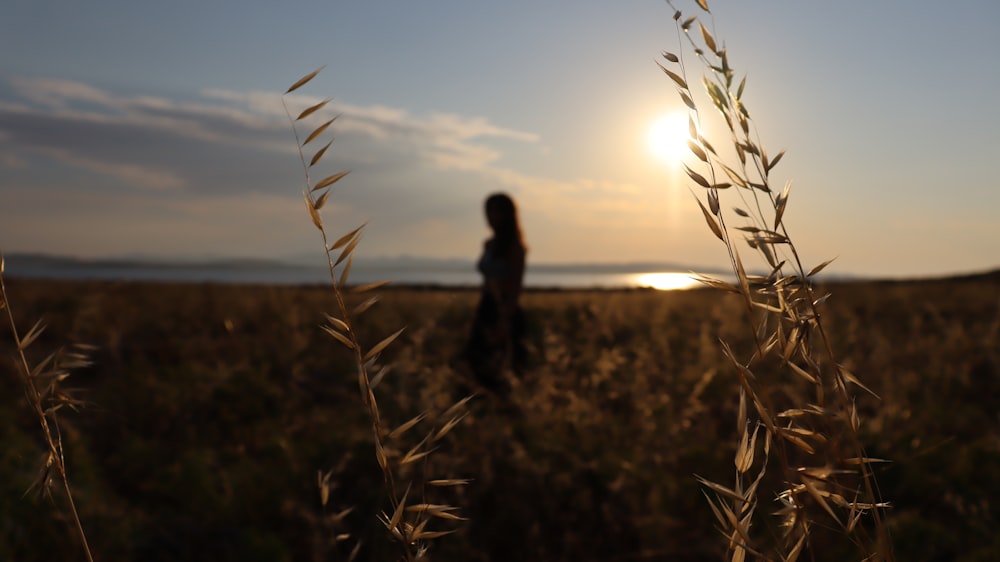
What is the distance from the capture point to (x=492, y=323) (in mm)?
6375

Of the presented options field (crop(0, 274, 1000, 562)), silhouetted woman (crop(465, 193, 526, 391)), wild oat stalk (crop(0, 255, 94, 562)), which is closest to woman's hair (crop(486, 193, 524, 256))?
silhouetted woman (crop(465, 193, 526, 391))

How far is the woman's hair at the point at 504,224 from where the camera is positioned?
6.34 meters

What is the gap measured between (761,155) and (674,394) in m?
3.85

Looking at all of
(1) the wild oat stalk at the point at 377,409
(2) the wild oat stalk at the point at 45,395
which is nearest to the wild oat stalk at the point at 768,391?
(1) the wild oat stalk at the point at 377,409

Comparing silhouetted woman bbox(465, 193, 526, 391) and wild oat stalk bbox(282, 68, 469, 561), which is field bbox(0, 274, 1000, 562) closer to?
wild oat stalk bbox(282, 68, 469, 561)

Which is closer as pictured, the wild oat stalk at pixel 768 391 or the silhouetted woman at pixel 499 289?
the wild oat stalk at pixel 768 391

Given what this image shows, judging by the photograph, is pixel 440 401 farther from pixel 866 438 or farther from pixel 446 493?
pixel 866 438

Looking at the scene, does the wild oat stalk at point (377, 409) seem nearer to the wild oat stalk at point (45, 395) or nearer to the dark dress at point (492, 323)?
the wild oat stalk at point (45, 395)

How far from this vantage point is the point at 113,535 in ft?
8.54

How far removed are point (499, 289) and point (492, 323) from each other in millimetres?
391

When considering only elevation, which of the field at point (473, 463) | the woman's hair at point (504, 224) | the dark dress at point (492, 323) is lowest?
the field at point (473, 463)

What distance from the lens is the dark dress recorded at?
19.8 feet

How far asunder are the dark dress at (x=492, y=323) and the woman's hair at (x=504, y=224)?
7 cm

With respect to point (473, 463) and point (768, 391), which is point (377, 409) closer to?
point (768, 391)
